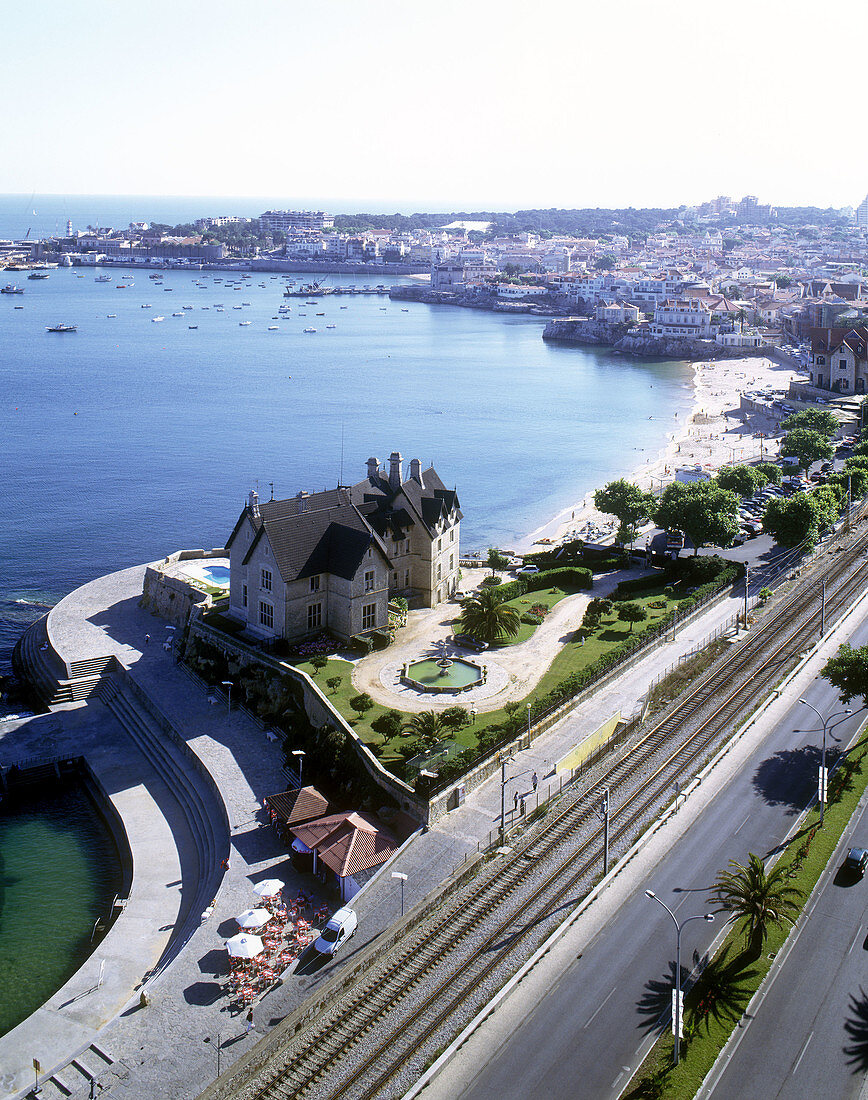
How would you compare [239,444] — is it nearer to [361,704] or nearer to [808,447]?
[808,447]

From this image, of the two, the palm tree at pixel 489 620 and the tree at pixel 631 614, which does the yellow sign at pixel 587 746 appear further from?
the tree at pixel 631 614

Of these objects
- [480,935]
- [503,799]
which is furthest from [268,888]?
[503,799]

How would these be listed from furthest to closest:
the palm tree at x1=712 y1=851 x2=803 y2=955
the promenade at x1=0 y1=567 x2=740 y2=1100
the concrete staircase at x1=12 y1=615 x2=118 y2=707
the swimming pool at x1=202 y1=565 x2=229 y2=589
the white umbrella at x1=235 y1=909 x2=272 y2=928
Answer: the swimming pool at x1=202 y1=565 x2=229 y2=589
the concrete staircase at x1=12 y1=615 x2=118 y2=707
the white umbrella at x1=235 y1=909 x2=272 y2=928
the palm tree at x1=712 y1=851 x2=803 y2=955
the promenade at x1=0 y1=567 x2=740 y2=1100

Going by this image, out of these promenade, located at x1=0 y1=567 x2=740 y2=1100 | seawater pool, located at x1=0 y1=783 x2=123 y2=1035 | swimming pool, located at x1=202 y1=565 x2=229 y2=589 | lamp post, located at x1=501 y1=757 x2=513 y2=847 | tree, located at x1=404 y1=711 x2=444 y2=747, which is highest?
swimming pool, located at x1=202 y1=565 x2=229 y2=589

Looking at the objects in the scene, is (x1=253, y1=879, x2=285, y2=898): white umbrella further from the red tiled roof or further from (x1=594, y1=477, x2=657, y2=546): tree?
(x1=594, y1=477, x2=657, y2=546): tree

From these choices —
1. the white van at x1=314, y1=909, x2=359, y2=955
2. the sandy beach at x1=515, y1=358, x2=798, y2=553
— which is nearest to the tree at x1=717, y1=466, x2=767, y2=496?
the sandy beach at x1=515, y1=358, x2=798, y2=553
